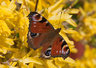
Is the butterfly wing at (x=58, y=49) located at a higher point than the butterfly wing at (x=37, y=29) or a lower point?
lower

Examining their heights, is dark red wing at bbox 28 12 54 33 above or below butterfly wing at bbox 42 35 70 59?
above

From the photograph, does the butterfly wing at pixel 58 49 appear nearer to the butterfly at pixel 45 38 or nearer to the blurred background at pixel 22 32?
the butterfly at pixel 45 38

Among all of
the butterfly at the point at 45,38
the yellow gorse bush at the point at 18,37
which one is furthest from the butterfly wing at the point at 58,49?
the yellow gorse bush at the point at 18,37

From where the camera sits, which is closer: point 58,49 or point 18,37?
point 58,49

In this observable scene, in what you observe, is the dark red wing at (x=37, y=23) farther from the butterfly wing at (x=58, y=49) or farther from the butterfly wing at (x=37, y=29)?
the butterfly wing at (x=58, y=49)

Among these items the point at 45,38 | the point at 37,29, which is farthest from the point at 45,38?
the point at 37,29

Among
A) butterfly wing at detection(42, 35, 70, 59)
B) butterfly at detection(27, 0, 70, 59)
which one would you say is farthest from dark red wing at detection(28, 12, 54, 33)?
butterfly wing at detection(42, 35, 70, 59)

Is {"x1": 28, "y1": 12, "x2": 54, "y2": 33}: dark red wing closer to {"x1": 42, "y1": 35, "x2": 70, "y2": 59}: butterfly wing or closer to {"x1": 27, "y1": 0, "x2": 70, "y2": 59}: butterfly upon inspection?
{"x1": 27, "y1": 0, "x2": 70, "y2": 59}: butterfly

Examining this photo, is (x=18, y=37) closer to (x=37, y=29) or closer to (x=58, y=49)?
(x=37, y=29)
